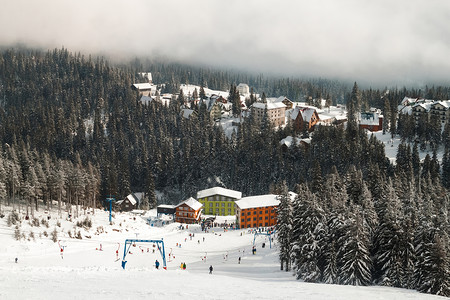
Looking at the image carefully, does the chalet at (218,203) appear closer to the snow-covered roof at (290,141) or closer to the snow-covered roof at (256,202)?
the snow-covered roof at (256,202)

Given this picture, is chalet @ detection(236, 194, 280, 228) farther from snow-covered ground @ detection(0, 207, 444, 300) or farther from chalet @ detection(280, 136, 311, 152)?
chalet @ detection(280, 136, 311, 152)

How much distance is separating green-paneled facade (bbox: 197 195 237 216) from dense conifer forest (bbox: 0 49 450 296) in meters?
13.2

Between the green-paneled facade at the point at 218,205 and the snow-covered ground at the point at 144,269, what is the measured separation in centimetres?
1638

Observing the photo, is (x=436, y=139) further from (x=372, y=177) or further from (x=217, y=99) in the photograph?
(x=217, y=99)

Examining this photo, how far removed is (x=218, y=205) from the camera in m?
104

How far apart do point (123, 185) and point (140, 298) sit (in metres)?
92.9

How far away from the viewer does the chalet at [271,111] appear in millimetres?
148125

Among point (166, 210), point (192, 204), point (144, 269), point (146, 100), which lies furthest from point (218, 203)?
point (146, 100)

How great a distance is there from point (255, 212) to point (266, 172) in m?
29.7

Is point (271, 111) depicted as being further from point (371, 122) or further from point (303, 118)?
point (371, 122)

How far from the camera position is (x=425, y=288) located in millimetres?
33938

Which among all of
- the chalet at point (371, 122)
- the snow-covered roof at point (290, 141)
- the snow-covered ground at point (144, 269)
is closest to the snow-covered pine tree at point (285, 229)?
the snow-covered ground at point (144, 269)

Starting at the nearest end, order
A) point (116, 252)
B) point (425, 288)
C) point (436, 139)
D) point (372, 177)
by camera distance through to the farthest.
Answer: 1. point (425, 288)
2. point (116, 252)
3. point (372, 177)
4. point (436, 139)

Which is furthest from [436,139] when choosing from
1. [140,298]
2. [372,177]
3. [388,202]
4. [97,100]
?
[97,100]
